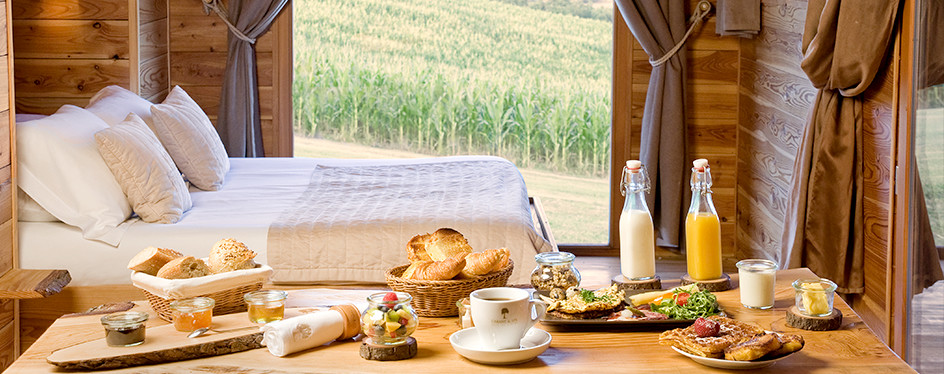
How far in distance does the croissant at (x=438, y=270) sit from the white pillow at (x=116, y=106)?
2042mm

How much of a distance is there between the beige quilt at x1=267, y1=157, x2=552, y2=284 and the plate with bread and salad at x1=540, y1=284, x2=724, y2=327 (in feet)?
3.56

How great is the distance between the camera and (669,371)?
5.00 feet

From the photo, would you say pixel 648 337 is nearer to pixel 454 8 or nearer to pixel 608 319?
pixel 608 319

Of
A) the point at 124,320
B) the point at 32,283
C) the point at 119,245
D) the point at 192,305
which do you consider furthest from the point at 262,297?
the point at 119,245

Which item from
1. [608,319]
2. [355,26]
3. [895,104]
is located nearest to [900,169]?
[895,104]

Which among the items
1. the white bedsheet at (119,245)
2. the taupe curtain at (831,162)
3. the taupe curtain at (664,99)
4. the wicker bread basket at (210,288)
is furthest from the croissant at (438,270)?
the taupe curtain at (664,99)

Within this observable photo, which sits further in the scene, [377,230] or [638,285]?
[377,230]

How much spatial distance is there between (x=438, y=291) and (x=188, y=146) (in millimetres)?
2181

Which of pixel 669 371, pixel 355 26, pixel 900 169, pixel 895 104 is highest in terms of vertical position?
pixel 355 26

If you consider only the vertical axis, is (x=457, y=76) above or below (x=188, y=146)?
above

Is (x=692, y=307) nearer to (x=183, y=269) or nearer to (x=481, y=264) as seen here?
(x=481, y=264)

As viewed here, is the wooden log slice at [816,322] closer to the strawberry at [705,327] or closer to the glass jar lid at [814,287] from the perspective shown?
the glass jar lid at [814,287]

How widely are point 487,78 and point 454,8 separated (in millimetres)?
422

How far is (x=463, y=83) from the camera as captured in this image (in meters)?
5.25
